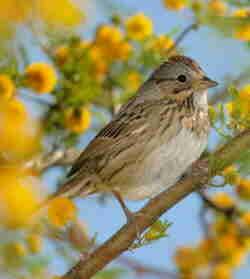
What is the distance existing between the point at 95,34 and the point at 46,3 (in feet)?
11.1

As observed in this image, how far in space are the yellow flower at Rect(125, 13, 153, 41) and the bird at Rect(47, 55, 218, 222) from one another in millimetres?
288

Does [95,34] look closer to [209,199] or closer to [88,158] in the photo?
[88,158]

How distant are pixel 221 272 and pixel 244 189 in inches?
26.2

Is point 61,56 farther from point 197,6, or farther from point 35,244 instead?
point 35,244

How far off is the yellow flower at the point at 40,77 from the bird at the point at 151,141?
2.13ft

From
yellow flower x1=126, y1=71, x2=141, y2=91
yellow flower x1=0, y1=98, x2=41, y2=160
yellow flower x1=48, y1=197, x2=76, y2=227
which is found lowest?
yellow flower x1=0, y1=98, x2=41, y2=160

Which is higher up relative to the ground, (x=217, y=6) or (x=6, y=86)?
(x=217, y=6)

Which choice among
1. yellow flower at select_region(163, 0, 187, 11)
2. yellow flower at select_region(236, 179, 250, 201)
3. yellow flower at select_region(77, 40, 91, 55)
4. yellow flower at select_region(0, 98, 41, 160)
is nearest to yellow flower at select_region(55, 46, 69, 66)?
yellow flower at select_region(77, 40, 91, 55)

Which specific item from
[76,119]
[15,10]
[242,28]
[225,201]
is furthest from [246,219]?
[15,10]

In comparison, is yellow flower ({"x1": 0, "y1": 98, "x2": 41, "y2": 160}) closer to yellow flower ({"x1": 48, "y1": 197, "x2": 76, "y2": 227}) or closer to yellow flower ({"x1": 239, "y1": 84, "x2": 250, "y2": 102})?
yellow flower ({"x1": 48, "y1": 197, "x2": 76, "y2": 227})

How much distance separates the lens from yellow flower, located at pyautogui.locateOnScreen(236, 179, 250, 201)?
4.18 metres

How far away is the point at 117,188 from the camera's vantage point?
Result: 4.21m

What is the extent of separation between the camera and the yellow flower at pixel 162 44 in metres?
4.27

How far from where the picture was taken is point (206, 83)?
398 centimetres
